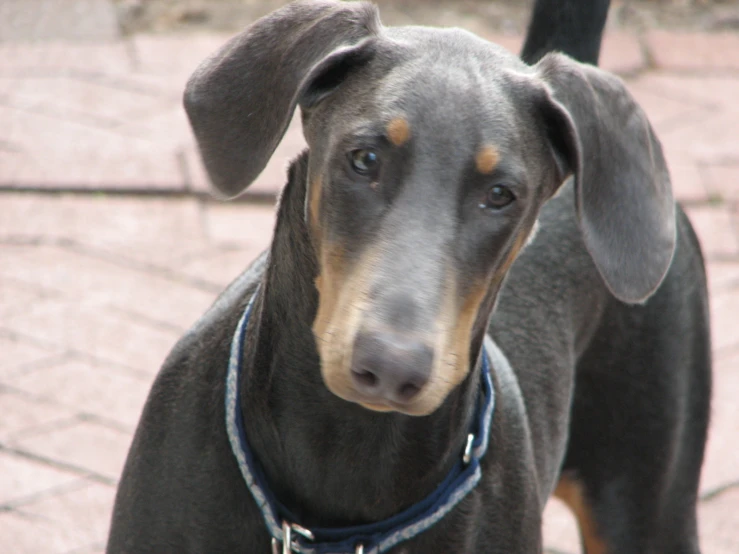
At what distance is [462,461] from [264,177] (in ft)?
9.84

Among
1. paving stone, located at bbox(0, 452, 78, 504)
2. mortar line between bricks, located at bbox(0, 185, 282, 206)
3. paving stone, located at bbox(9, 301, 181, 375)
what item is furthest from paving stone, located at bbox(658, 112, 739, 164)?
paving stone, located at bbox(0, 452, 78, 504)

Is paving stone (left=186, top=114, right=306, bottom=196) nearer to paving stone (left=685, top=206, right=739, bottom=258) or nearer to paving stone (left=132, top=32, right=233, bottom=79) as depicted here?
paving stone (left=132, top=32, right=233, bottom=79)

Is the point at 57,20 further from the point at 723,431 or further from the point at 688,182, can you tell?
the point at 723,431

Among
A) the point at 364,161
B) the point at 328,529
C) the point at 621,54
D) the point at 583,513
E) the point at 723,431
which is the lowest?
the point at 723,431

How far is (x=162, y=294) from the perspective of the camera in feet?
15.2

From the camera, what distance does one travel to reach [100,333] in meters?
4.35

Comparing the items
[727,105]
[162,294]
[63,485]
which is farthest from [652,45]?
[63,485]

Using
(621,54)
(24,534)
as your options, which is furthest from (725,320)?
(24,534)

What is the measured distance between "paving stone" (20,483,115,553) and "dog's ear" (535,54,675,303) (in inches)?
71.5

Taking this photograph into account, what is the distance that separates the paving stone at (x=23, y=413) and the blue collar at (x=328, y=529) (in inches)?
63.9

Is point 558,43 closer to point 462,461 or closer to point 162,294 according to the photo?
point 462,461

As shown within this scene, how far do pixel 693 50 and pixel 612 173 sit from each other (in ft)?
15.6

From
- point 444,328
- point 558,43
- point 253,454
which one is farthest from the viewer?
point 558,43

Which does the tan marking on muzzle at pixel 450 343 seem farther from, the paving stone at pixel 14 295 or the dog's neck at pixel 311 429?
the paving stone at pixel 14 295
